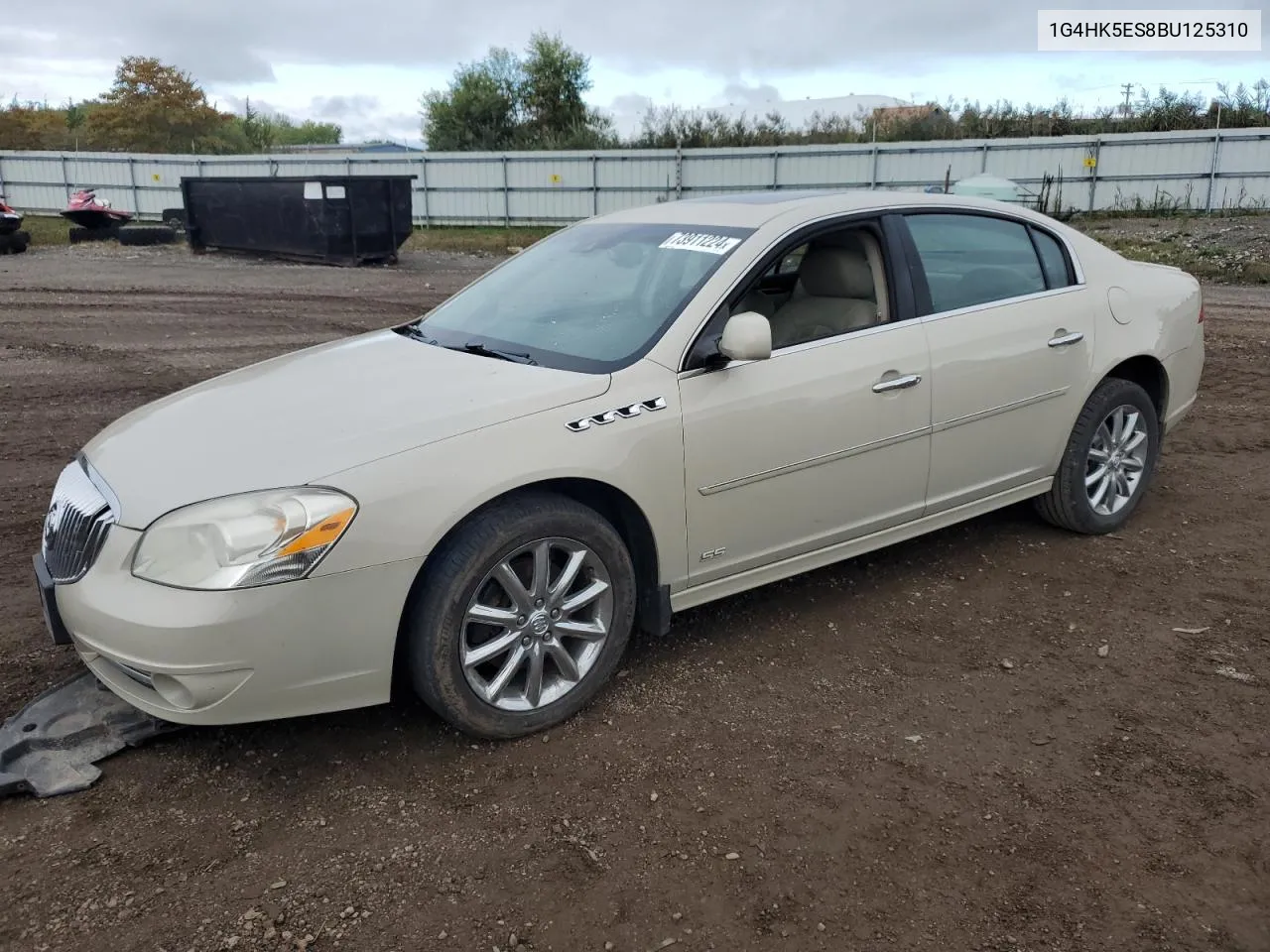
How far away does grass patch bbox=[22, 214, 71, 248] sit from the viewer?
23125mm

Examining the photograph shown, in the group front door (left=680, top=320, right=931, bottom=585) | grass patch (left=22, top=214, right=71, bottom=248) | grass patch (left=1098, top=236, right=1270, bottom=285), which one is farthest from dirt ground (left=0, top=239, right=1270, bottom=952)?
grass patch (left=22, top=214, right=71, bottom=248)

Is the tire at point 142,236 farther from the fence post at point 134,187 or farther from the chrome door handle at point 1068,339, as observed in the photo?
the chrome door handle at point 1068,339

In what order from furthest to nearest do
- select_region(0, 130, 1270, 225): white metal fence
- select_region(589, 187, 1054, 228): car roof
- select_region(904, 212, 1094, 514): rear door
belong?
select_region(0, 130, 1270, 225): white metal fence, select_region(904, 212, 1094, 514): rear door, select_region(589, 187, 1054, 228): car roof

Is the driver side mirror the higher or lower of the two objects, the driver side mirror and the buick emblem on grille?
the higher

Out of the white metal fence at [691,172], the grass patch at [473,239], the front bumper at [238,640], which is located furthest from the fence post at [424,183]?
the front bumper at [238,640]

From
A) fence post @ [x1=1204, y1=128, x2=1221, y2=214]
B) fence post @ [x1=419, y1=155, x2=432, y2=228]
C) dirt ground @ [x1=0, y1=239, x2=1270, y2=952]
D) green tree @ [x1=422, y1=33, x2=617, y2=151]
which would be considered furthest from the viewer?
green tree @ [x1=422, y1=33, x2=617, y2=151]

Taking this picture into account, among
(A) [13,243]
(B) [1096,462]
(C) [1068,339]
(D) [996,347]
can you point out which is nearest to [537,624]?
(D) [996,347]

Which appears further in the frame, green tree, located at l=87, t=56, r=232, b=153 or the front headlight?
green tree, located at l=87, t=56, r=232, b=153

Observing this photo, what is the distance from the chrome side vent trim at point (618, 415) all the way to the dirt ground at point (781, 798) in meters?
0.99

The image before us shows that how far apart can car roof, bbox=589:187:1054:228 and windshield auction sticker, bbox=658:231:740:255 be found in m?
0.10

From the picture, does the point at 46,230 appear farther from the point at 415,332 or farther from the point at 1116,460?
the point at 1116,460

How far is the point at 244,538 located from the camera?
9.19 feet

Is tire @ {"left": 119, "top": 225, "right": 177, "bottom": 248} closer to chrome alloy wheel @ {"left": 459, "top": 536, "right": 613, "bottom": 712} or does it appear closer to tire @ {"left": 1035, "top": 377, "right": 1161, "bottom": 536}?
tire @ {"left": 1035, "top": 377, "right": 1161, "bottom": 536}

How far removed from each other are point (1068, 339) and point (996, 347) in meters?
0.51
